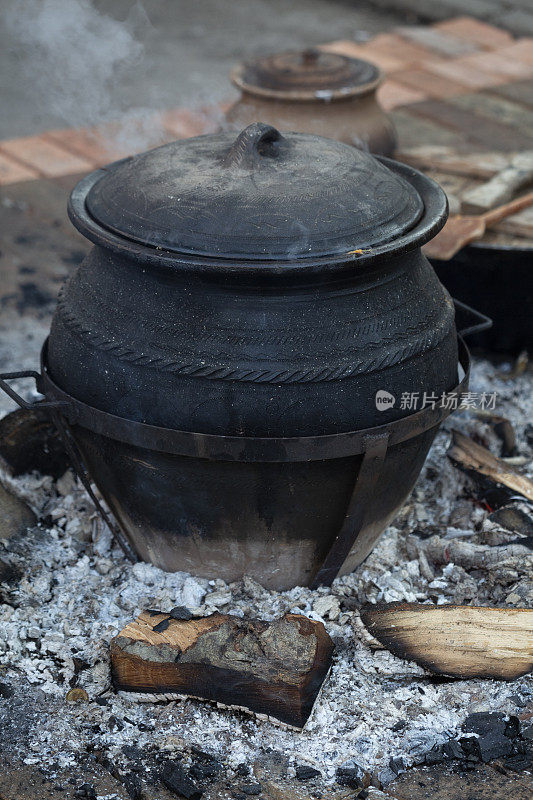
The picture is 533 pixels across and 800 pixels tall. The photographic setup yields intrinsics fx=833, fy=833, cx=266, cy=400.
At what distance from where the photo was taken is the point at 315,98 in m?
3.90

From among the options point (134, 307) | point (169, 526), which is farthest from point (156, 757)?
point (134, 307)

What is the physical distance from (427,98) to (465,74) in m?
0.70

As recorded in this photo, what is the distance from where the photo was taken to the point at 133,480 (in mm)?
2352

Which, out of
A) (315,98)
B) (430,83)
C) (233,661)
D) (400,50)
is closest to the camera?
(233,661)

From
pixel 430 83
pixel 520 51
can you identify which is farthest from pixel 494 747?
pixel 520 51

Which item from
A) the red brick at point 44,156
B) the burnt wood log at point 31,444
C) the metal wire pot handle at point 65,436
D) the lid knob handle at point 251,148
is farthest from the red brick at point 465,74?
the metal wire pot handle at point 65,436

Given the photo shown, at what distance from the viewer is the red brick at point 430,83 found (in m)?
6.61

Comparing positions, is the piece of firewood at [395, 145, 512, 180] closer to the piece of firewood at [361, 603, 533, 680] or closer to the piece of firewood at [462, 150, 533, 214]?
the piece of firewood at [462, 150, 533, 214]

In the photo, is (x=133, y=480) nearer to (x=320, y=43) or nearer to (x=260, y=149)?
(x=260, y=149)

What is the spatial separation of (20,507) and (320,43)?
7.05 metres

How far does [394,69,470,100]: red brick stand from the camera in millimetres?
6613

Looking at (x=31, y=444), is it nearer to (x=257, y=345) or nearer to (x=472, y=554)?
(x=257, y=345)

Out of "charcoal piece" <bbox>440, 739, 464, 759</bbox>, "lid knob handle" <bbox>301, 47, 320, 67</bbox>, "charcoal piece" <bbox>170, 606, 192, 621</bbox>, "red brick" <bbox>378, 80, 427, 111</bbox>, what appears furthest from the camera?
"red brick" <bbox>378, 80, 427, 111</bbox>

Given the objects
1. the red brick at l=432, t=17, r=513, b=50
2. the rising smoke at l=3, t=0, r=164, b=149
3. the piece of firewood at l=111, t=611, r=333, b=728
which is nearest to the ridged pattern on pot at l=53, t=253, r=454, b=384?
the piece of firewood at l=111, t=611, r=333, b=728
